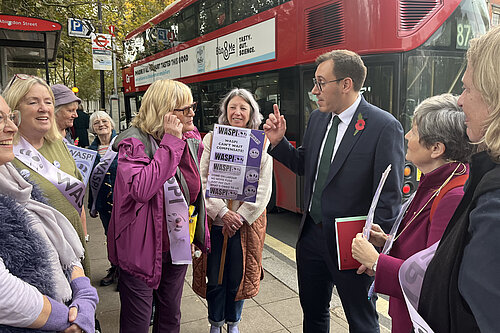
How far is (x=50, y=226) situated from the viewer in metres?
1.55

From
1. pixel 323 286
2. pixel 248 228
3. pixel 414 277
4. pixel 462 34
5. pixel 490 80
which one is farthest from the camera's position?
pixel 462 34

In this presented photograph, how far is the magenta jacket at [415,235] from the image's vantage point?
1486 mm

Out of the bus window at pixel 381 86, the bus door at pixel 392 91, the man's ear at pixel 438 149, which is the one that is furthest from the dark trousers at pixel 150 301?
the bus window at pixel 381 86

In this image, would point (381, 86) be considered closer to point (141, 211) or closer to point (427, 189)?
point (427, 189)

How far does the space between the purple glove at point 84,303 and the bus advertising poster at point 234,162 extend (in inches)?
52.1

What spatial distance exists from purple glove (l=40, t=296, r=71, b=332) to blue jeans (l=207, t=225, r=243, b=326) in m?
1.56

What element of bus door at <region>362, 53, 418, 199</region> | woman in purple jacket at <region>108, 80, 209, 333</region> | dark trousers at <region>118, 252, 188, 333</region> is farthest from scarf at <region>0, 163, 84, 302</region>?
bus door at <region>362, 53, 418, 199</region>

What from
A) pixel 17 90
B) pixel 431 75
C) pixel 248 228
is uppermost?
pixel 431 75

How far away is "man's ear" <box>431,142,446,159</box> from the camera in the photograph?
1651mm

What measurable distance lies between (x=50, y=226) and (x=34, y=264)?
235 mm

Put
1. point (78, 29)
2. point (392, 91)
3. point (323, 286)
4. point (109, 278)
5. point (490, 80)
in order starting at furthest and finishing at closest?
1. point (78, 29)
2. point (392, 91)
3. point (109, 278)
4. point (323, 286)
5. point (490, 80)

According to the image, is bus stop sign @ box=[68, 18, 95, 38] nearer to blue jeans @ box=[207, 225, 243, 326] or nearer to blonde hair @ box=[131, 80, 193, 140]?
blonde hair @ box=[131, 80, 193, 140]

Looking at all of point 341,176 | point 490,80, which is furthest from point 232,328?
point 490,80

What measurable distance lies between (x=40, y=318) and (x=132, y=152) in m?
1.08
